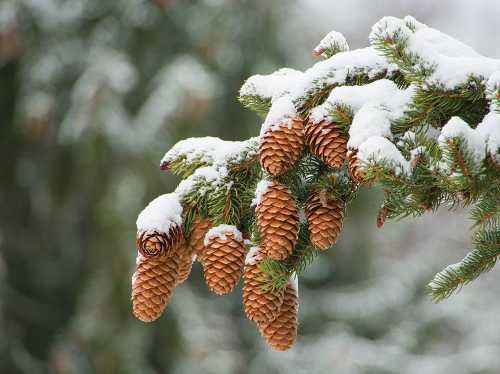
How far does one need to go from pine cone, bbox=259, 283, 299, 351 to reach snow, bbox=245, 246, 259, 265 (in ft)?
0.34

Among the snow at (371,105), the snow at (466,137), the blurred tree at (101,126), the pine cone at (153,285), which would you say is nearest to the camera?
the snow at (466,137)

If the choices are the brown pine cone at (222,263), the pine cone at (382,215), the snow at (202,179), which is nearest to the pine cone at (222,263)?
the brown pine cone at (222,263)

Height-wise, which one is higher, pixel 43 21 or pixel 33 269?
pixel 43 21

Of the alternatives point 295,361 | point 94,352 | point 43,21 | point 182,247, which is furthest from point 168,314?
point 182,247

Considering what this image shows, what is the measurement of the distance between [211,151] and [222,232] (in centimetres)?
19

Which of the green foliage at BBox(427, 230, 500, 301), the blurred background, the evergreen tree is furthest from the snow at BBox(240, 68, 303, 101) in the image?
the blurred background

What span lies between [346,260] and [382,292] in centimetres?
52

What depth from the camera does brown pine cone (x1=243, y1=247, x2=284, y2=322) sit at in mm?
1136

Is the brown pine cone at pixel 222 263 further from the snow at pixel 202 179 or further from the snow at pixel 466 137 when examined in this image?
the snow at pixel 466 137

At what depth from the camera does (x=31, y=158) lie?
5.32 m

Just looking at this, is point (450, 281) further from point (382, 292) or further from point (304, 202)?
point (382, 292)

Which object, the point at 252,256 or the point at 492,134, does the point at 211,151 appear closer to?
the point at 252,256

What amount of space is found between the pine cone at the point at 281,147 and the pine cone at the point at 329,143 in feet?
0.11

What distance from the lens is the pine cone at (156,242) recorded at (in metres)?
1.15
